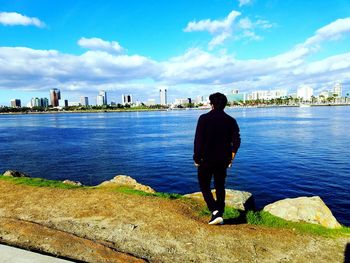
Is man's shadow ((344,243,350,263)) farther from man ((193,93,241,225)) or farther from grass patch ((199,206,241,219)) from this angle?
man ((193,93,241,225))

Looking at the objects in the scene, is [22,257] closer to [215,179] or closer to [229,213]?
[215,179]

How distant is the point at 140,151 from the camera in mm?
42406

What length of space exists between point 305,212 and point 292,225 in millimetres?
1029

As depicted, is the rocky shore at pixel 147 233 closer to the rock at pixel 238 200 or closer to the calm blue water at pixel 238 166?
the rock at pixel 238 200

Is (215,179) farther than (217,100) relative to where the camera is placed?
Yes

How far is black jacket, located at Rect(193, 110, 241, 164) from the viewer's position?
752cm

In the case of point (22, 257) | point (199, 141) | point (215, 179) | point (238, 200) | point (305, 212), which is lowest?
point (238, 200)

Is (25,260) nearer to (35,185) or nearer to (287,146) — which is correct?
(35,185)

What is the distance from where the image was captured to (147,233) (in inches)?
314

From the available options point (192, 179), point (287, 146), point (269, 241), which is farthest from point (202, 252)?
point (287, 146)

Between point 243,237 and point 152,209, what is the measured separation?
3.23 metres

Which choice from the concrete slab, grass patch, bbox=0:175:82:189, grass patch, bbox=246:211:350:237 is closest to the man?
grass patch, bbox=246:211:350:237

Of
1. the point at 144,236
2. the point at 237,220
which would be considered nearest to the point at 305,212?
the point at 237,220

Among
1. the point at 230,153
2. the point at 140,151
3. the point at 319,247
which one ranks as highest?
the point at 230,153
